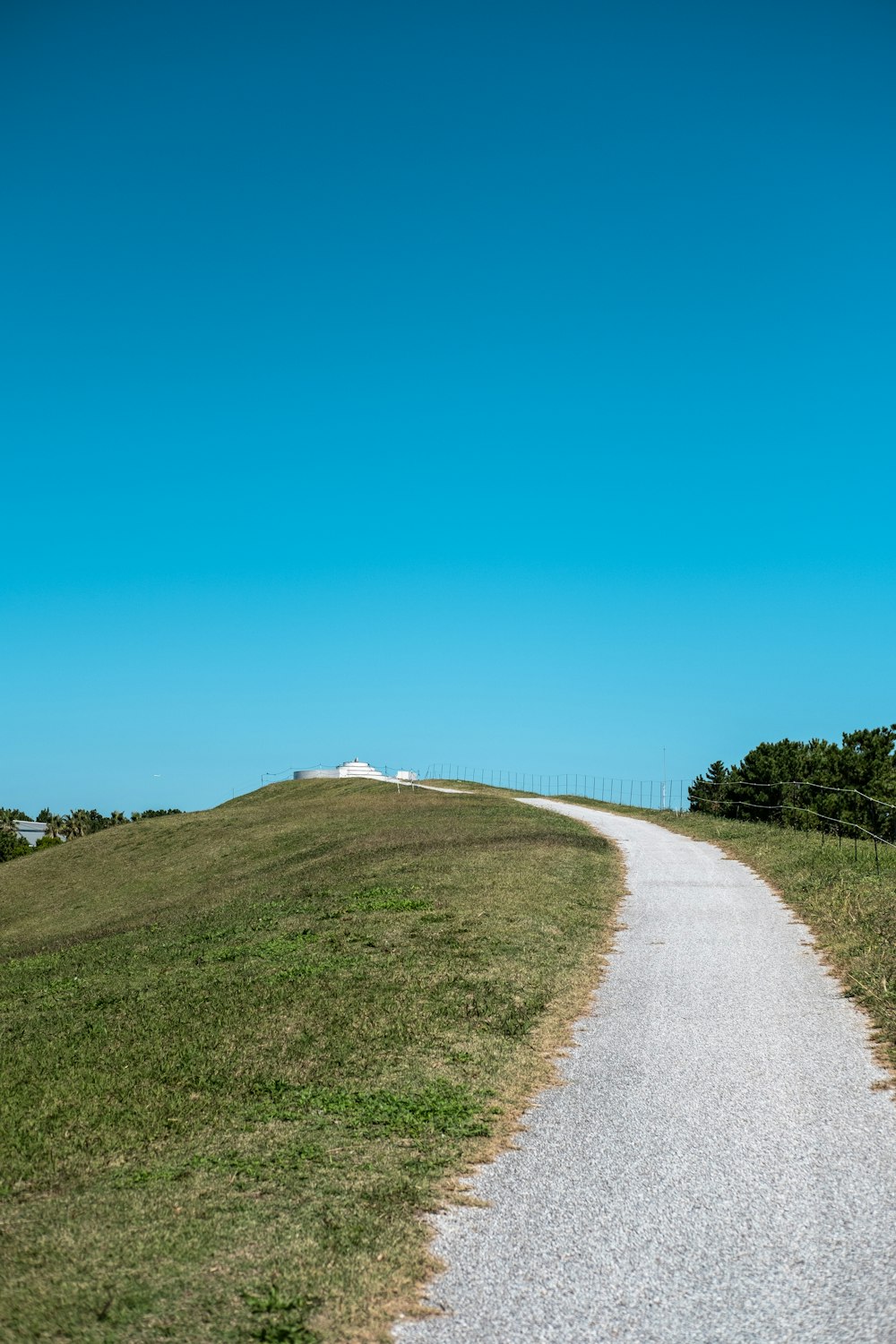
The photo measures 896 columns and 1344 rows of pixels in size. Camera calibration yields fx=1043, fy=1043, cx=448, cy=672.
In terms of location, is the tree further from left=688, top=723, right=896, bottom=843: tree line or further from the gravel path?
the gravel path

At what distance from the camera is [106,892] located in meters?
35.8

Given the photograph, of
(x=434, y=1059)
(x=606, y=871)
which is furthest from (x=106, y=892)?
(x=434, y=1059)

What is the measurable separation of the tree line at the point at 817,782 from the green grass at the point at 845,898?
15810mm

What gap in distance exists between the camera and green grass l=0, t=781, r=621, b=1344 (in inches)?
231

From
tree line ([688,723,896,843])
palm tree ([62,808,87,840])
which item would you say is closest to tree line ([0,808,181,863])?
palm tree ([62,808,87,840])

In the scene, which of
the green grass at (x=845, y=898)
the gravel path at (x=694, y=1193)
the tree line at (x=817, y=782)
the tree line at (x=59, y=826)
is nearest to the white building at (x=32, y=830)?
the tree line at (x=59, y=826)

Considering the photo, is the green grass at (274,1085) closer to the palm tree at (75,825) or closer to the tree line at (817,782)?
the tree line at (817,782)

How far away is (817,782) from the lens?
53719 mm

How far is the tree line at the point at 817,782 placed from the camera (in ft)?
160

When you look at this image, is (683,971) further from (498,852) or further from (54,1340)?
(498,852)

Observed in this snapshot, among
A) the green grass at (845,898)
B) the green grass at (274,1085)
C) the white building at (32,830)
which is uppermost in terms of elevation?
the green grass at (845,898)

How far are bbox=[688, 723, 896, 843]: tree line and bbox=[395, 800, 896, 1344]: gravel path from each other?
3642 centimetres

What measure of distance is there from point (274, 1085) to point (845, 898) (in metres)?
12.2

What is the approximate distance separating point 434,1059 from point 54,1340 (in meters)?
5.79
